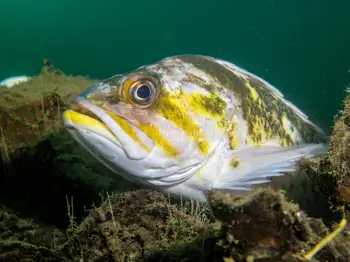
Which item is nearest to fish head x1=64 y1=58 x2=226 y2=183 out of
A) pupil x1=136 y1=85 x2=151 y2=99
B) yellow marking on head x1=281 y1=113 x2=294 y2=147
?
pupil x1=136 y1=85 x2=151 y2=99

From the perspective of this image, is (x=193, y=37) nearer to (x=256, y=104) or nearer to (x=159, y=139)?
(x=256, y=104)

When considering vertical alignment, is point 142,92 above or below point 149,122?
above

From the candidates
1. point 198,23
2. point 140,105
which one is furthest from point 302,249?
point 198,23

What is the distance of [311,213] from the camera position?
8.83ft

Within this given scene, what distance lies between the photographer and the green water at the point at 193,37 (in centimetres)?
4366

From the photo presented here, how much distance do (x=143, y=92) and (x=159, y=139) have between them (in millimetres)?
457

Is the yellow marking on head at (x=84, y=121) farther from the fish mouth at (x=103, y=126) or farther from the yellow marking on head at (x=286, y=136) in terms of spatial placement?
the yellow marking on head at (x=286, y=136)

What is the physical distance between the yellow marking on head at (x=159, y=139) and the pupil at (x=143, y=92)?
10.6 inches

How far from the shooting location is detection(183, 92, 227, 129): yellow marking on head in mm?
2770

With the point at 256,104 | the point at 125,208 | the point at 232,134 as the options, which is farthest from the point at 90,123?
the point at 256,104

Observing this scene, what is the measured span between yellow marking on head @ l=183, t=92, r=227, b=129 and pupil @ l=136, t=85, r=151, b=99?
1.34 ft

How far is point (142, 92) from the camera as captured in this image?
2.53 meters

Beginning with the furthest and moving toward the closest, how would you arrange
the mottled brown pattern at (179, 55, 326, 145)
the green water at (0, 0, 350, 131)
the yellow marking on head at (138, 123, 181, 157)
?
1. the green water at (0, 0, 350, 131)
2. the mottled brown pattern at (179, 55, 326, 145)
3. the yellow marking on head at (138, 123, 181, 157)

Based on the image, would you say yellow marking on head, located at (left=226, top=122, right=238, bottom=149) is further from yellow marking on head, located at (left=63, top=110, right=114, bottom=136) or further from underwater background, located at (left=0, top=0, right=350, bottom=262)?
yellow marking on head, located at (left=63, top=110, right=114, bottom=136)
